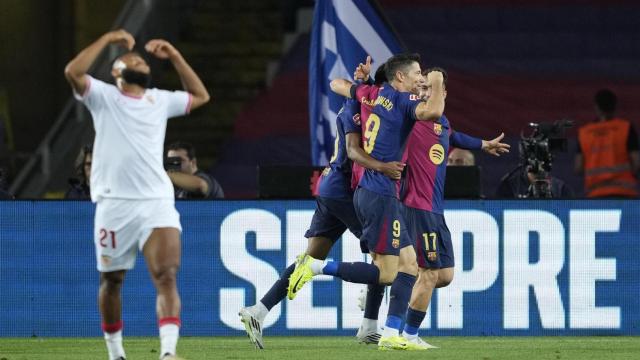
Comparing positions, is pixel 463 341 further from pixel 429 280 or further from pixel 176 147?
pixel 176 147

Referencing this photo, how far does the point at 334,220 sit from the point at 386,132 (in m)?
1.06

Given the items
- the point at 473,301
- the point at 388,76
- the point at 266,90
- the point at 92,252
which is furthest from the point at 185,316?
the point at 266,90

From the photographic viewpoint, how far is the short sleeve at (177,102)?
9922 millimetres

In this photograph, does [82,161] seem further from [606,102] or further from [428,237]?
[606,102]

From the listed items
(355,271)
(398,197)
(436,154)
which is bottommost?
(355,271)

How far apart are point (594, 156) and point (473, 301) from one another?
112 inches

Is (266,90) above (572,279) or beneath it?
above

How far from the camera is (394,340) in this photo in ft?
38.6

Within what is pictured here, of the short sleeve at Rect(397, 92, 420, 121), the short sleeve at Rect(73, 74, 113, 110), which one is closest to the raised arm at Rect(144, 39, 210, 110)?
the short sleeve at Rect(73, 74, 113, 110)

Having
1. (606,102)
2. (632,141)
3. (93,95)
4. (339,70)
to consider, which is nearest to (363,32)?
(339,70)

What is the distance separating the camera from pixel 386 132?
11.8 m

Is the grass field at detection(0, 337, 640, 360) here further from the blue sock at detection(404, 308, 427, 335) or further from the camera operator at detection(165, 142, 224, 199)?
the camera operator at detection(165, 142, 224, 199)

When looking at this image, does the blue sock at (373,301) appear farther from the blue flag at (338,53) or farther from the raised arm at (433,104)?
the blue flag at (338,53)

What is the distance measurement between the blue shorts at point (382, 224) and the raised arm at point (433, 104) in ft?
2.38
